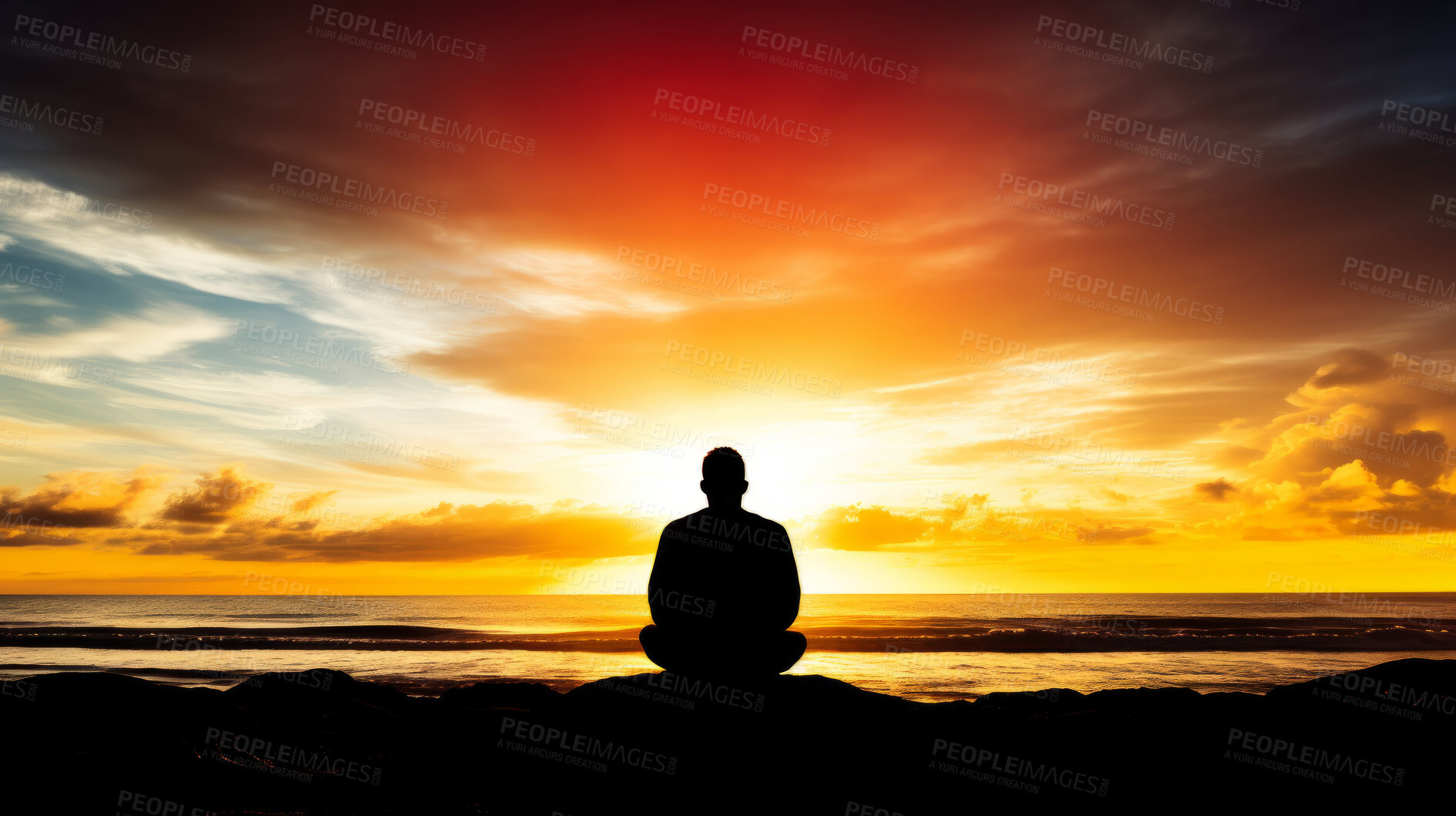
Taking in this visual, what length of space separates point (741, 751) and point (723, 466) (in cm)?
170

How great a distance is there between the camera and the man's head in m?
4.10

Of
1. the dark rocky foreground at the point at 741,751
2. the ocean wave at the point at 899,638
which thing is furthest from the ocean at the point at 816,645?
the dark rocky foreground at the point at 741,751

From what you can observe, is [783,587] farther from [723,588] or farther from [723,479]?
[723,479]

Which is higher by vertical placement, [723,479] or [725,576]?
[723,479]

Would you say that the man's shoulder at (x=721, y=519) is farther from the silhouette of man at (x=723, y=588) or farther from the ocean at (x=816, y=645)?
the ocean at (x=816, y=645)

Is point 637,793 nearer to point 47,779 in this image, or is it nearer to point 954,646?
point 47,779

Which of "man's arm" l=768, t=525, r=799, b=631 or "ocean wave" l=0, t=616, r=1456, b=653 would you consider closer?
"man's arm" l=768, t=525, r=799, b=631

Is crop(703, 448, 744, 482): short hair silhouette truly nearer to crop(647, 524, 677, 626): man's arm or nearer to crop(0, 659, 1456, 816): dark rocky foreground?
crop(647, 524, 677, 626): man's arm

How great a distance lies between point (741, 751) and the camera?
4176 millimetres

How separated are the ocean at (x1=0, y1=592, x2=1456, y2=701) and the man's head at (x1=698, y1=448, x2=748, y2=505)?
11.0 meters

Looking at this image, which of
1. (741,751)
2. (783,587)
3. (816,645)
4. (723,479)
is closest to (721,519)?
(723,479)

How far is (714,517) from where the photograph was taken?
4.11 m

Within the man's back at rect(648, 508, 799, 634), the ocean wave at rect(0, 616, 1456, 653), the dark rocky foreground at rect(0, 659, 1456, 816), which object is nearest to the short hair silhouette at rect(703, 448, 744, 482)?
the man's back at rect(648, 508, 799, 634)

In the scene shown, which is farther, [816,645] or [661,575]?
[816,645]
